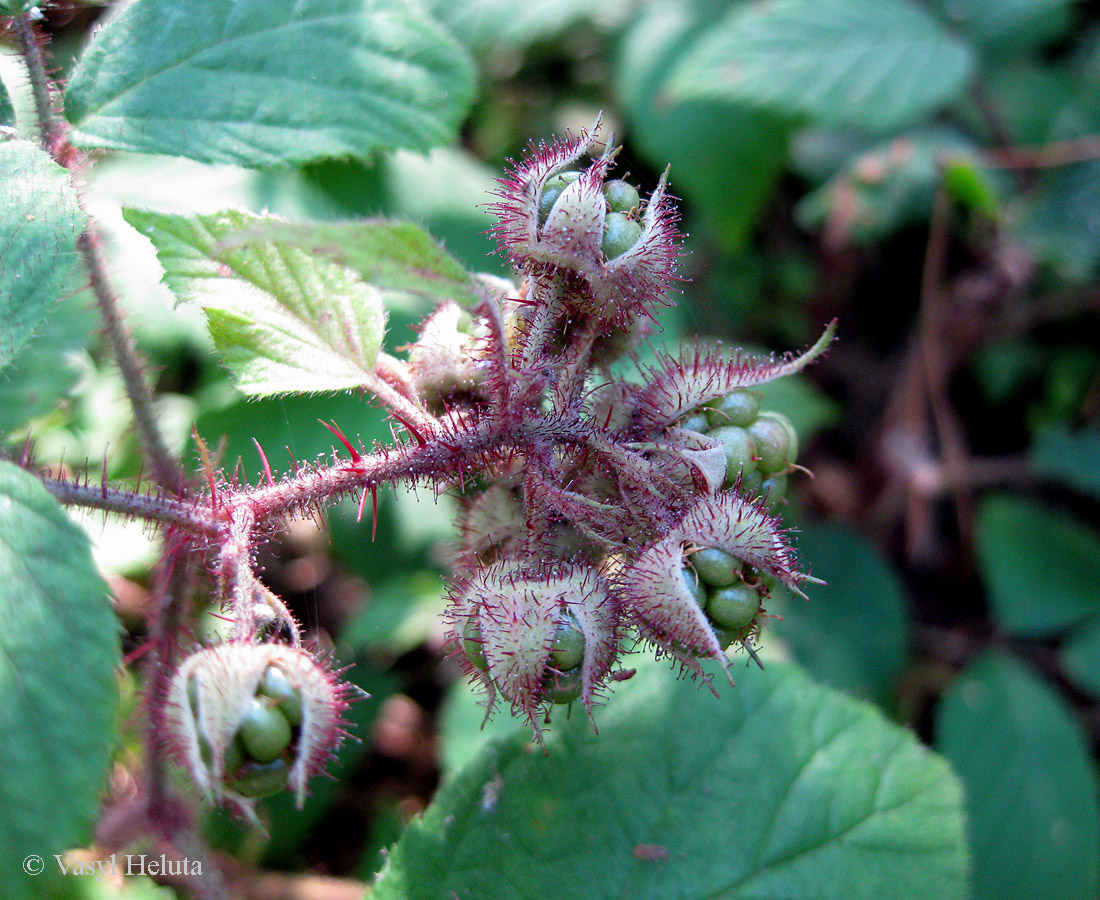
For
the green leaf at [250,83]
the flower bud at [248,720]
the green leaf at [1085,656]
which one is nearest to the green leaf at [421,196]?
the green leaf at [250,83]

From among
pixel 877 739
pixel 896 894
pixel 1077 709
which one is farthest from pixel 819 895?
pixel 1077 709

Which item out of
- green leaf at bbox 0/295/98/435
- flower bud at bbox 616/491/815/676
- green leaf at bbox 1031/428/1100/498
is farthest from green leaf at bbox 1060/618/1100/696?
green leaf at bbox 0/295/98/435

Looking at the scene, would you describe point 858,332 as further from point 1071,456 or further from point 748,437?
point 748,437

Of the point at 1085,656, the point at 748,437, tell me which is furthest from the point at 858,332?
the point at 748,437

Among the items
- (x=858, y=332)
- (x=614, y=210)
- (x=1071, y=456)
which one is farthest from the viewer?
(x=858, y=332)

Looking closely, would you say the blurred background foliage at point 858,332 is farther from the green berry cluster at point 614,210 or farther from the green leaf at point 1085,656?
the green berry cluster at point 614,210

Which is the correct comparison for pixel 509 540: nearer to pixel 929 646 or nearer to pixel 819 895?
pixel 819 895
